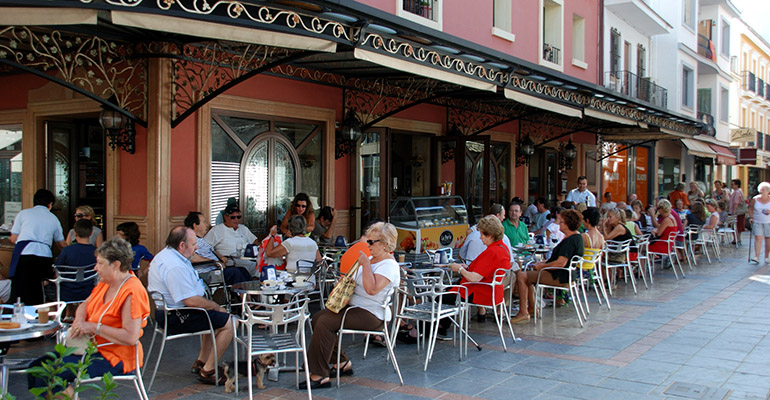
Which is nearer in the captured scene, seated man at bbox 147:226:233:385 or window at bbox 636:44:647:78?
seated man at bbox 147:226:233:385

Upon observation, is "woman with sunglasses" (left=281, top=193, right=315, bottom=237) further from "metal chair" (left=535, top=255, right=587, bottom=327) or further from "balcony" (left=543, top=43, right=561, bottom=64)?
"balcony" (left=543, top=43, right=561, bottom=64)

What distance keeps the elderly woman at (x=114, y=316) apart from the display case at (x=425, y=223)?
19.2 feet

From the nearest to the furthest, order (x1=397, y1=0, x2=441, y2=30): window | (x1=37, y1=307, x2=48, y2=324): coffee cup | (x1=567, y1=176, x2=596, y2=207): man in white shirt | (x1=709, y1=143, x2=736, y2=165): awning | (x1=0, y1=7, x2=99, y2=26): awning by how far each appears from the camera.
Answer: (x1=37, y1=307, x2=48, y2=324): coffee cup < (x1=0, y1=7, x2=99, y2=26): awning < (x1=397, y1=0, x2=441, y2=30): window < (x1=567, y1=176, x2=596, y2=207): man in white shirt < (x1=709, y1=143, x2=736, y2=165): awning

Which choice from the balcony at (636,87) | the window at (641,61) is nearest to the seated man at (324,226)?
the balcony at (636,87)

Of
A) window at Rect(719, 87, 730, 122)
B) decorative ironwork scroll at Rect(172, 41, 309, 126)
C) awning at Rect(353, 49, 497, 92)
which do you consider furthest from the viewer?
window at Rect(719, 87, 730, 122)

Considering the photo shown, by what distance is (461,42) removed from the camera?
854 centimetres

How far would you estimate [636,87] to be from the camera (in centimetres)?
2244

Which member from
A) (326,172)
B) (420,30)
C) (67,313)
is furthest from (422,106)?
(67,313)

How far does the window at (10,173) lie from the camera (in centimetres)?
1000

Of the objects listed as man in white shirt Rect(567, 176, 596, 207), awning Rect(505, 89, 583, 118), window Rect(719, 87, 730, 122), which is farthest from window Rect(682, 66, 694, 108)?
awning Rect(505, 89, 583, 118)

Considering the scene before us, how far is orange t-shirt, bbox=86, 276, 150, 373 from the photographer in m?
4.12

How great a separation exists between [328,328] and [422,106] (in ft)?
26.6

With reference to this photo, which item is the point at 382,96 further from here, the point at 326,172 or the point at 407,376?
the point at 407,376

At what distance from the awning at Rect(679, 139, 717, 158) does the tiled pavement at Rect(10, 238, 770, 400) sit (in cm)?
1600
